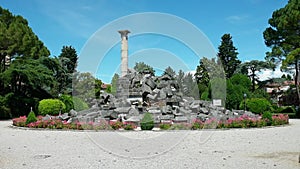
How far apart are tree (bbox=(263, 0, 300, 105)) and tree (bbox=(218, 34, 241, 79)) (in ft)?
56.5

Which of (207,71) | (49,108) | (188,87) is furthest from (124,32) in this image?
(207,71)

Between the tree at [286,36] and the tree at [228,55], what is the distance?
17.2 meters

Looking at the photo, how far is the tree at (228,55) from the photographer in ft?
156

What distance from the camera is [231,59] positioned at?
158 feet

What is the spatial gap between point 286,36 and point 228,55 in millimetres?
20626

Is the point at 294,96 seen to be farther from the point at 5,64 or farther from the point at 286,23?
the point at 5,64

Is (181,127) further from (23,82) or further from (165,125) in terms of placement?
(23,82)

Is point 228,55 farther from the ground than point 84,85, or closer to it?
farther from the ground

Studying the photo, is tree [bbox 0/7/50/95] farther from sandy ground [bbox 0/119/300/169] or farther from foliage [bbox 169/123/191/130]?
sandy ground [bbox 0/119/300/169]

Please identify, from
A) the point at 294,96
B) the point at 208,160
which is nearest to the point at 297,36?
the point at 294,96

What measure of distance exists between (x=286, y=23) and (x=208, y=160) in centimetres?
2325

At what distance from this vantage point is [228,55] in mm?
48344

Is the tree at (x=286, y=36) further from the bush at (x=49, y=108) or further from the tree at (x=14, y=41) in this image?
the tree at (x=14, y=41)

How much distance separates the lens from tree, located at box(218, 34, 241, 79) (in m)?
47.5
